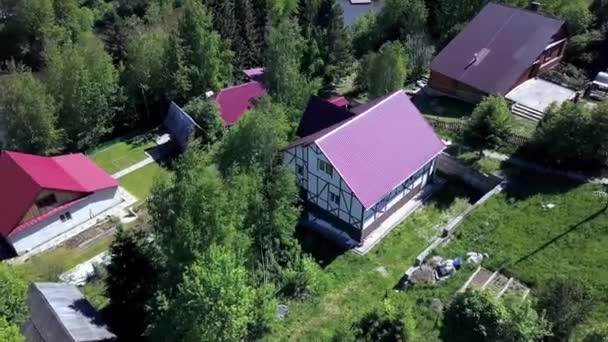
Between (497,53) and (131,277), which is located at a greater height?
(497,53)

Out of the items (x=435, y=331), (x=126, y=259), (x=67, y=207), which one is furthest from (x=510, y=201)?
(x=67, y=207)

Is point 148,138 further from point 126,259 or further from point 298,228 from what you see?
point 126,259

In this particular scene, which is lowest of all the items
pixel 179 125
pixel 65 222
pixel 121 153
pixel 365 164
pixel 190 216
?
pixel 121 153

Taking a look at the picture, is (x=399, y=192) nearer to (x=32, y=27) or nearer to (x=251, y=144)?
(x=251, y=144)

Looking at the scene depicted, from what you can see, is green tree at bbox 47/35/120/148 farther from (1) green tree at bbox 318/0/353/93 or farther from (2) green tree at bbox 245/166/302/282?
(2) green tree at bbox 245/166/302/282

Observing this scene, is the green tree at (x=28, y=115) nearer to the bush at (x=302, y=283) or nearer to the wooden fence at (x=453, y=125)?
the bush at (x=302, y=283)

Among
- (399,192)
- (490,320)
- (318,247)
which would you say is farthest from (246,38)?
(490,320)
